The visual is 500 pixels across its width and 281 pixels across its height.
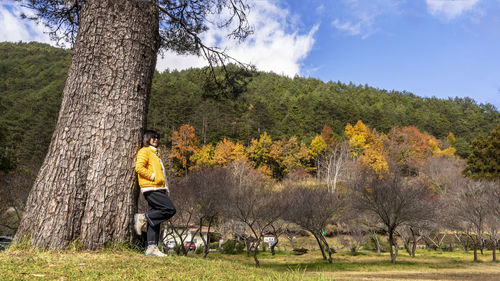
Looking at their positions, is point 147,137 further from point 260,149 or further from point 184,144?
point 260,149

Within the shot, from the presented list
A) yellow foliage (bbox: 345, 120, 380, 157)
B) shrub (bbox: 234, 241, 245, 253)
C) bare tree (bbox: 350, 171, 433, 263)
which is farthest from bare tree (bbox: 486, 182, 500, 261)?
yellow foliage (bbox: 345, 120, 380, 157)

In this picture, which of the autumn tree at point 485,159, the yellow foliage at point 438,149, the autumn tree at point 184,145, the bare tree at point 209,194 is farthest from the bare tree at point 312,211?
the yellow foliage at point 438,149

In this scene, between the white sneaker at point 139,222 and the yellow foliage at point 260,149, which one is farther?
the yellow foliage at point 260,149

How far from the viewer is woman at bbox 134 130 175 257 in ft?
12.8

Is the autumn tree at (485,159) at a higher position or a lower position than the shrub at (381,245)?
higher

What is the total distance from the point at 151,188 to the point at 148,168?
26 cm

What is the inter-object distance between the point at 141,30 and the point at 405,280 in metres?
14.7

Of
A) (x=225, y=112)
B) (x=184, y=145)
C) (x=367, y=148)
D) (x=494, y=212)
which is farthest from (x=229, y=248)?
(x=367, y=148)

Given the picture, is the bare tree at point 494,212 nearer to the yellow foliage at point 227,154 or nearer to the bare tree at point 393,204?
the bare tree at point 393,204

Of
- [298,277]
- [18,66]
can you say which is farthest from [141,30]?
[18,66]

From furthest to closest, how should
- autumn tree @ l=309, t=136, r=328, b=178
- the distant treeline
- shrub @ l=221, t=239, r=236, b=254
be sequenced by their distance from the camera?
1. autumn tree @ l=309, t=136, r=328, b=178
2. the distant treeline
3. shrub @ l=221, t=239, r=236, b=254

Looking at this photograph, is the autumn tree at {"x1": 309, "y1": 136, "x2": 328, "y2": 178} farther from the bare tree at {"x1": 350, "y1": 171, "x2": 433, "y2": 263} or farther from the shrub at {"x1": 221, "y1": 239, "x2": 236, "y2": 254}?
the bare tree at {"x1": 350, "y1": 171, "x2": 433, "y2": 263}

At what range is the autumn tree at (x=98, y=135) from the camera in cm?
354

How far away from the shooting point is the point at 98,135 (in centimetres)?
376
